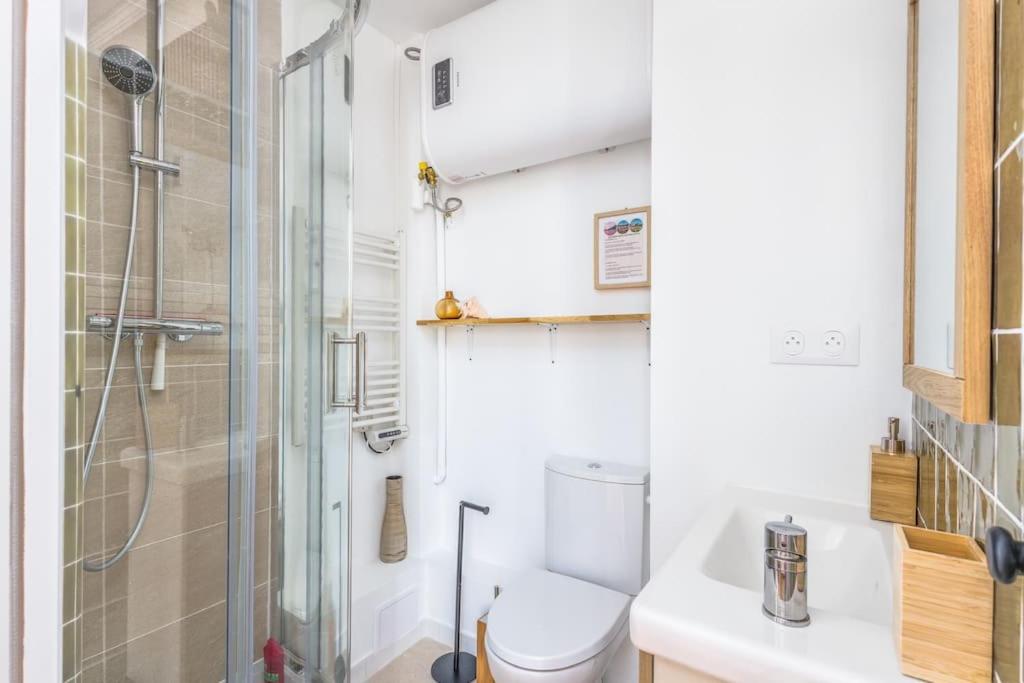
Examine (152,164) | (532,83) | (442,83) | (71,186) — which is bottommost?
(71,186)

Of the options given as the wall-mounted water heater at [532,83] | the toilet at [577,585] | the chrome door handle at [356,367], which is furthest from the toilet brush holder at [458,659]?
the wall-mounted water heater at [532,83]

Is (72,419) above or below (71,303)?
below

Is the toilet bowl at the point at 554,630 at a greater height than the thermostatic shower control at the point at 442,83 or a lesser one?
lesser

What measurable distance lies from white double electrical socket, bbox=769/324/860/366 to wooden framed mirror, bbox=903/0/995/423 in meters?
0.16

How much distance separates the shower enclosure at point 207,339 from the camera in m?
0.87

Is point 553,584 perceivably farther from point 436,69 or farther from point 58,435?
point 436,69

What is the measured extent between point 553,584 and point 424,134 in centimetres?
177

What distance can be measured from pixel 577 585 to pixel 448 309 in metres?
1.14

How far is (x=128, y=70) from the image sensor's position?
956 mm

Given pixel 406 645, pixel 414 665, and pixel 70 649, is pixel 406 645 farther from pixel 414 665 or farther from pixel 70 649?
pixel 70 649

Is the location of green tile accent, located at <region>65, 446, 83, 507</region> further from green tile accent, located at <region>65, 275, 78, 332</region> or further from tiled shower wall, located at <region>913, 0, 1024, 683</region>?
tiled shower wall, located at <region>913, 0, 1024, 683</region>

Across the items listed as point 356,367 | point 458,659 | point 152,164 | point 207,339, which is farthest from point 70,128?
point 458,659

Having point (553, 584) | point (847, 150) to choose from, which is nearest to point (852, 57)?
point (847, 150)

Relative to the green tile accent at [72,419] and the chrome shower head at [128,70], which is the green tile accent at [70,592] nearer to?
the green tile accent at [72,419]
